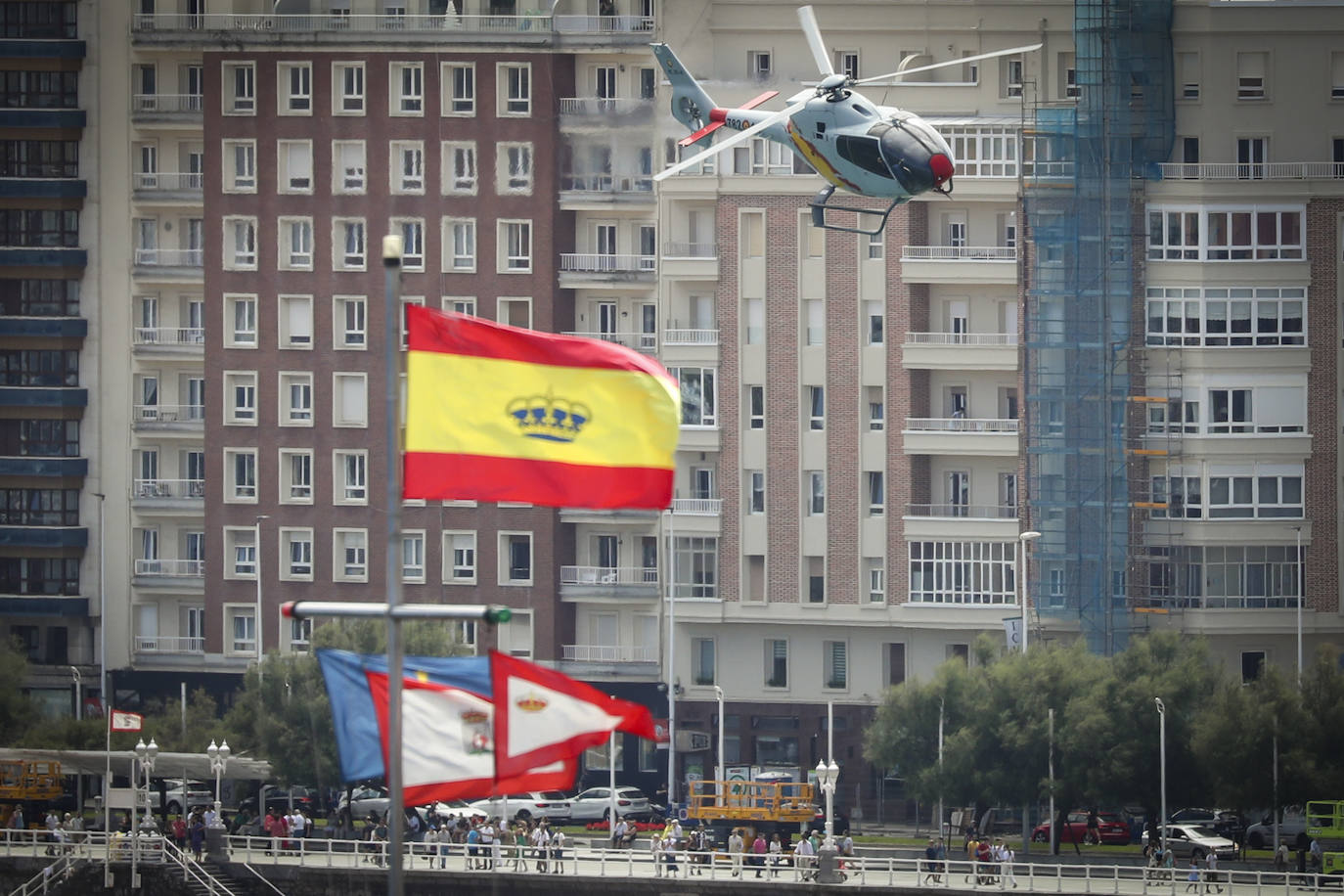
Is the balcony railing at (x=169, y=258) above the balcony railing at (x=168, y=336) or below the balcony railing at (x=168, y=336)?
above

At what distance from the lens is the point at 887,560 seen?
303 ft

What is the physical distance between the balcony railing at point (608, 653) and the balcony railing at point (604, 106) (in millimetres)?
18810

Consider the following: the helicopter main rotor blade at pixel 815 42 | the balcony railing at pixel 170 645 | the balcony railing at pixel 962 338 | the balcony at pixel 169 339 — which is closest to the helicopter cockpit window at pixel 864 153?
the helicopter main rotor blade at pixel 815 42

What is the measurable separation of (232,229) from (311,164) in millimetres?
3810

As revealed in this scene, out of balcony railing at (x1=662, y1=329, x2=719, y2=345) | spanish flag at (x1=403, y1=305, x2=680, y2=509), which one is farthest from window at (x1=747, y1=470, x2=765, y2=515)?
spanish flag at (x1=403, y1=305, x2=680, y2=509)

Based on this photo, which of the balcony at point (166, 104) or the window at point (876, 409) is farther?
the balcony at point (166, 104)

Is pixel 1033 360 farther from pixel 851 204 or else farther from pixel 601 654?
pixel 601 654

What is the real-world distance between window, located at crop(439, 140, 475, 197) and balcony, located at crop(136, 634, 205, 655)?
61.6 ft

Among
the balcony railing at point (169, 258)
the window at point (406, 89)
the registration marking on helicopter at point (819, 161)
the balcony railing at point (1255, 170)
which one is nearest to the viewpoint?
the registration marking on helicopter at point (819, 161)

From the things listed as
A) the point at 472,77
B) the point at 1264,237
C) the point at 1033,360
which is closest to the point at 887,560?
the point at 1033,360

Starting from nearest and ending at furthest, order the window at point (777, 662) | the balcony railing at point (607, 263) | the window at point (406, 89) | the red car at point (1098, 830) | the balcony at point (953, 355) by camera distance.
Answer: the red car at point (1098, 830) < the balcony at point (953, 355) < the window at point (777, 662) < the balcony railing at point (607, 263) < the window at point (406, 89)

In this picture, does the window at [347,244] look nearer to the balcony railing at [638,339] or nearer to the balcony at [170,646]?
the balcony railing at [638,339]

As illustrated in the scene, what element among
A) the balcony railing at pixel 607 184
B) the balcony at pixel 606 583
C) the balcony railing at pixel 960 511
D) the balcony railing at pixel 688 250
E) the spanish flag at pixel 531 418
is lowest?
the balcony at pixel 606 583

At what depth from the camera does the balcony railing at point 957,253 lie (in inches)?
3620
